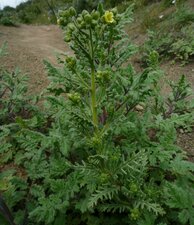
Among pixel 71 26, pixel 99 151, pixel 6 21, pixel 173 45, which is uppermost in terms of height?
pixel 71 26

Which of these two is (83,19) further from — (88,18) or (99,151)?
(99,151)

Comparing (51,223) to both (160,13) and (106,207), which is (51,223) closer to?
(106,207)

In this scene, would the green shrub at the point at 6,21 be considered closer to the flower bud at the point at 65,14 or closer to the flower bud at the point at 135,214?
the flower bud at the point at 65,14

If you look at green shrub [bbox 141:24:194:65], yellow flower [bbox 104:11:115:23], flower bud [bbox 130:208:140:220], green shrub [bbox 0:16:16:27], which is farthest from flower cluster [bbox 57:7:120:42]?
green shrub [bbox 0:16:16:27]

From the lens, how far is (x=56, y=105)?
2570 mm

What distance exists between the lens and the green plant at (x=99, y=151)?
239 centimetres

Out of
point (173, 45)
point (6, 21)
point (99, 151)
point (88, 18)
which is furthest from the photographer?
point (6, 21)

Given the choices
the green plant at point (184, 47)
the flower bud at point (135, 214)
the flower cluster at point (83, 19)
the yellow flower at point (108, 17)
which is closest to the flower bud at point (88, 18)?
the flower cluster at point (83, 19)

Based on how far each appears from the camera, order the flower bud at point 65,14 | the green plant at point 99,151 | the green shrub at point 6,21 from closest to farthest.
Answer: the flower bud at point 65,14
the green plant at point 99,151
the green shrub at point 6,21

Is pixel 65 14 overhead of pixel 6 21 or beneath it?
overhead

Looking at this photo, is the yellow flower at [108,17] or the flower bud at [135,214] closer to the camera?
the yellow flower at [108,17]

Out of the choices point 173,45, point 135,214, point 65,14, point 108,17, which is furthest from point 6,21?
point 135,214

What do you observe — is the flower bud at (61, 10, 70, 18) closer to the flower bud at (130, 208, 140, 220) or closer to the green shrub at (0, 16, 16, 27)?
the flower bud at (130, 208, 140, 220)

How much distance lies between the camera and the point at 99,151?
242 cm
